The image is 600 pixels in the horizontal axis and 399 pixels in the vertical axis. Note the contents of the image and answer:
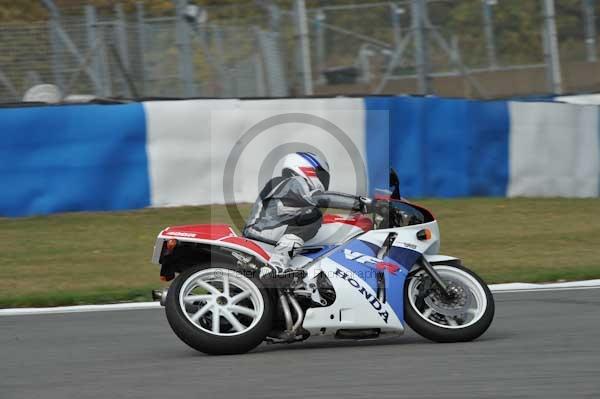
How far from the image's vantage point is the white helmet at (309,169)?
7.12 meters

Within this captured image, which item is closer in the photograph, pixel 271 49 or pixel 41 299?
pixel 41 299

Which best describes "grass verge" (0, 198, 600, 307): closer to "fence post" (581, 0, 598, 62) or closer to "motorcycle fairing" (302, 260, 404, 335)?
"fence post" (581, 0, 598, 62)

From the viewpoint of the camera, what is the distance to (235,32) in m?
14.5

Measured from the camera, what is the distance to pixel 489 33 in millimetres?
15430

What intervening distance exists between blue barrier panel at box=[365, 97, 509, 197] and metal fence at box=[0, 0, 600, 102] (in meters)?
0.91

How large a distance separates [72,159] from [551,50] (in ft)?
23.8

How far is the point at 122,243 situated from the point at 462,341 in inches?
243

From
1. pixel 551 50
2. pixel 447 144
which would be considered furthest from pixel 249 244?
pixel 551 50

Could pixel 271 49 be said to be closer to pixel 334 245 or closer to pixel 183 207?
pixel 183 207

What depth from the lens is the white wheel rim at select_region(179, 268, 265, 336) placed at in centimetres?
696

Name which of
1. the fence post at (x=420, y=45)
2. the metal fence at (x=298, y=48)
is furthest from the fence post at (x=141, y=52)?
the fence post at (x=420, y=45)

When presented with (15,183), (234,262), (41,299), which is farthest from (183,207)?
(234,262)

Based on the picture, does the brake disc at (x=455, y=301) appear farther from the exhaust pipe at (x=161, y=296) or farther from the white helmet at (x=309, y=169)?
the exhaust pipe at (x=161, y=296)

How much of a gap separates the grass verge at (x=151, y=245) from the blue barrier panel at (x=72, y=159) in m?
0.22
